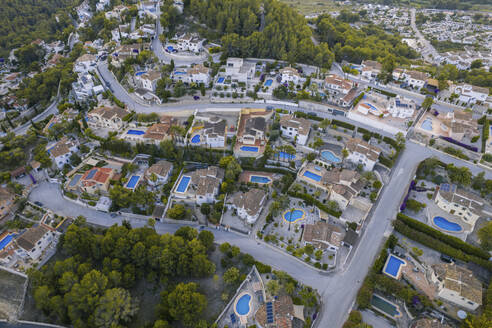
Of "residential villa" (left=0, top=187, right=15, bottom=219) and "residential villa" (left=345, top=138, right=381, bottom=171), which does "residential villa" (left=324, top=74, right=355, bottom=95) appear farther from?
"residential villa" (left=0, top=187, right=15, bottom=219)

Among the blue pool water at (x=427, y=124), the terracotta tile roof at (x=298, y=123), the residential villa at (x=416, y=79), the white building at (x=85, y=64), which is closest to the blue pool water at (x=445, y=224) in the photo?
the blue pool water at (x=427, y=124)

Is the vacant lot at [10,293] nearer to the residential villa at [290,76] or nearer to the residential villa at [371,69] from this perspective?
the residential villa at [290,76]

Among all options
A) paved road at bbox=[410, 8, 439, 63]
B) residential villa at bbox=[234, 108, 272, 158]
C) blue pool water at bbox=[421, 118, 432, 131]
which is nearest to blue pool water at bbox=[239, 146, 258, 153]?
residential villa at bbox=[234, 108, 272, 158]

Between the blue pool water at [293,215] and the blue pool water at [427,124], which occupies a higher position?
the blue pool water at [427,124]

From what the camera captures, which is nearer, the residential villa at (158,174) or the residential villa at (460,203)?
the residential villa at (460,203)

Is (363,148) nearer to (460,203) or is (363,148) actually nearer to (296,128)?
(296,128)

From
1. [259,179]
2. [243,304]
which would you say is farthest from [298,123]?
[243,304]

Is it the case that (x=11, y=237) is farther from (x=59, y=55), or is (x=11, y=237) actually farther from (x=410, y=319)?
(x=59, y=55)
